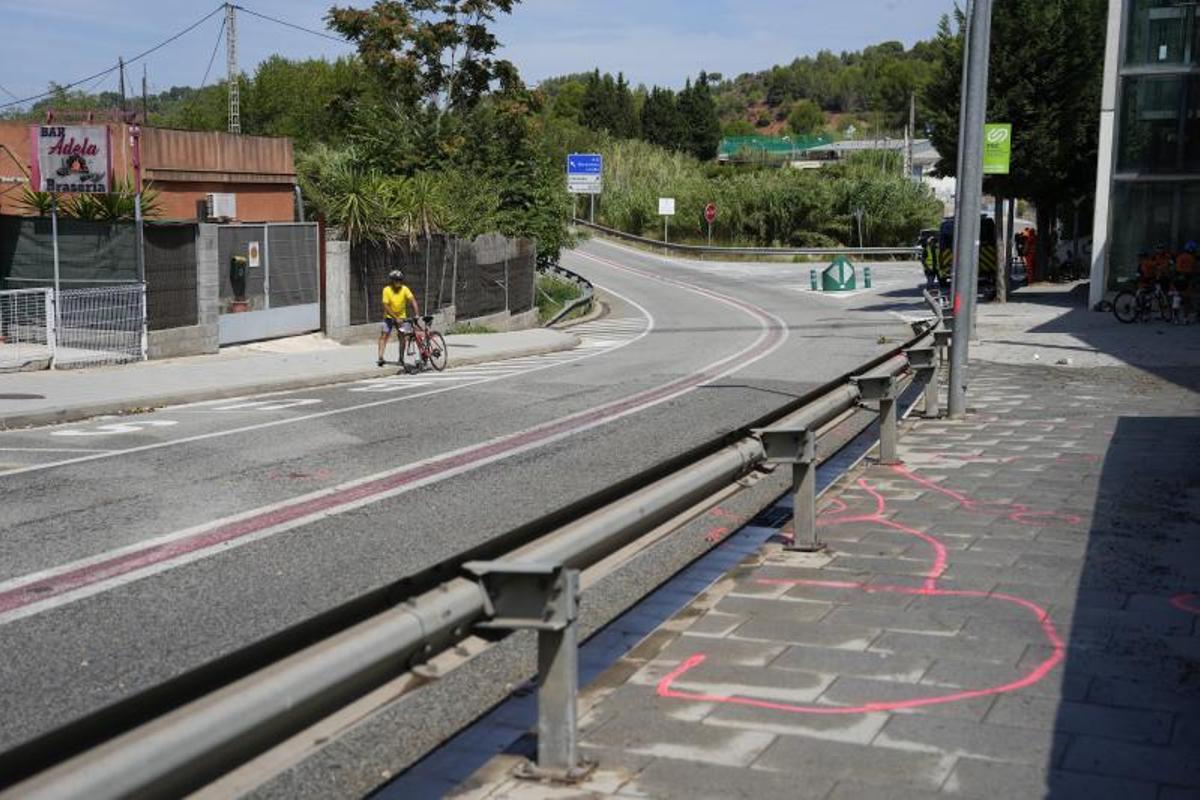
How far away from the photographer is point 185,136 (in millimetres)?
33469

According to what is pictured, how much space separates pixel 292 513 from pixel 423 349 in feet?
44.6

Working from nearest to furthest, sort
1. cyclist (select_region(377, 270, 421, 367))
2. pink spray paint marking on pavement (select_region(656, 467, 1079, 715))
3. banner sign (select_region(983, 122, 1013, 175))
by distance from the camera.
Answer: pink spray paint marking on pavement (select_region(656, 467, 1079, 715)), cyclist (select_region(377, 270, 421, 367)), banner sign (select_region(983, 122, 1013, 175))

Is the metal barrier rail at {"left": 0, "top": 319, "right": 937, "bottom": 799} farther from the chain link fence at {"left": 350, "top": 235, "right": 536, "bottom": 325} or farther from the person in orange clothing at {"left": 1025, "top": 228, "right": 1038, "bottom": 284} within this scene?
the person in orange clothing at {"left": 1025, "top": 228, "right": 1038, "bottom": 284}

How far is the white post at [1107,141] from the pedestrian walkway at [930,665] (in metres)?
27.4

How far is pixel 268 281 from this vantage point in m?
26.2

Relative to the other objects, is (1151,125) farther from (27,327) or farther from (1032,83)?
(27,327)

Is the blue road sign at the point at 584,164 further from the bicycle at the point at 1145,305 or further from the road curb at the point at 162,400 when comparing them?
the road curb at the point at 162,400

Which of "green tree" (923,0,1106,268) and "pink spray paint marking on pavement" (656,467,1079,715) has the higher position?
"green tree" (923,0,1106,268)

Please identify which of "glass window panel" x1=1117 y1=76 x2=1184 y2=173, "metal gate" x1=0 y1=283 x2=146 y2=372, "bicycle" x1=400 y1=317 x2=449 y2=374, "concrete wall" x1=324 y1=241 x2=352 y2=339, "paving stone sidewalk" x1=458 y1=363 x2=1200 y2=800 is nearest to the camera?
"paving stone sidewalk" x1=458 y1=363 x2=1200 y2=800

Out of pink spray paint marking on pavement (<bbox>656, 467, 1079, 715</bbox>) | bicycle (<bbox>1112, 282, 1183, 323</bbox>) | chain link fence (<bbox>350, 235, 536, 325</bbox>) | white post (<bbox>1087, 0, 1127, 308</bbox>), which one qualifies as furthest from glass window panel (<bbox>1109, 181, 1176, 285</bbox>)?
pink spray paint marking on pavement (<bbox>656, 467, 1079, 715</bbox>)

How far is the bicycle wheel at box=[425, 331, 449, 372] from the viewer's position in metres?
24.0

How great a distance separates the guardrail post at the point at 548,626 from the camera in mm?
4078

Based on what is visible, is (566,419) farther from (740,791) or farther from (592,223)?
(592,223)

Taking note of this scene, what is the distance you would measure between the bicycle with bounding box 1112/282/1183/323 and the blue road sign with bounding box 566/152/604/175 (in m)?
44.1
